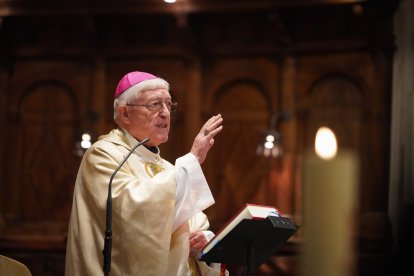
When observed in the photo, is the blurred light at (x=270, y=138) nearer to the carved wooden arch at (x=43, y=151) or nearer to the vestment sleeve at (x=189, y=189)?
the carved wooden arch at (x=43, y=151)

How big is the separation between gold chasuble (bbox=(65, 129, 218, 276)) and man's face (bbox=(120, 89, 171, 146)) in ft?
0.93

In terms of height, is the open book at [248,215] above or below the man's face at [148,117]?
below

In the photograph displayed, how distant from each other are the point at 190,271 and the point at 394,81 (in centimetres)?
485

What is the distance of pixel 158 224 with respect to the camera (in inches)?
122

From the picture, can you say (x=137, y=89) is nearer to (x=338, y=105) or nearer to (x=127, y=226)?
(x=127, y=226)

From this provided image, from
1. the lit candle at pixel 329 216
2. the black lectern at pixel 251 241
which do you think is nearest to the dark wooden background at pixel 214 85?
the black lectern at pixel 251 241

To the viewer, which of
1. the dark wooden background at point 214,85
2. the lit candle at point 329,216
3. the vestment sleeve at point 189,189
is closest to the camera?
the lit candle at point 329,216

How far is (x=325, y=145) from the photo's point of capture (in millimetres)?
733

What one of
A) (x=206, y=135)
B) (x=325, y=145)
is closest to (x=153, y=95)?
(x=206, y=135)

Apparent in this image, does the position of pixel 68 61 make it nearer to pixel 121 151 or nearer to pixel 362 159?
pixel 362 159

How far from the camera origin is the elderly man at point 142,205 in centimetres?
307

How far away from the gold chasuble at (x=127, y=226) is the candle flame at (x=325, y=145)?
7.47ft

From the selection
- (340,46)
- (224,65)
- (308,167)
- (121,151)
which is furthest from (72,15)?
(308,167)

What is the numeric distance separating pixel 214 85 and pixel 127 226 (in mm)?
5130
